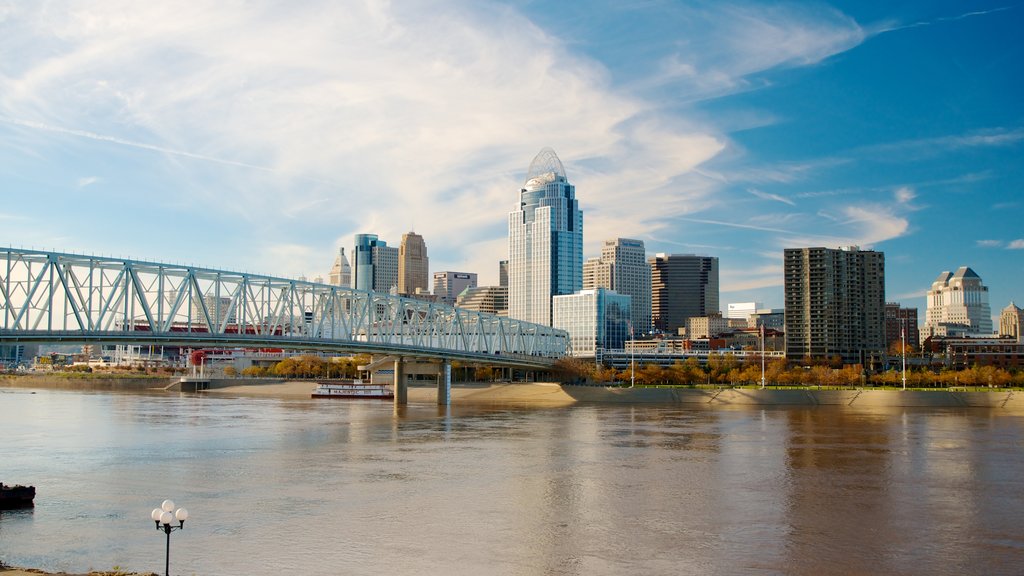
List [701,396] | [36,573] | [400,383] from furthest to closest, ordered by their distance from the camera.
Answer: [701,396] → [400,383] → [36,573]

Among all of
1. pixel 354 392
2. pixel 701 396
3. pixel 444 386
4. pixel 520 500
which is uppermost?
pixel 444 386

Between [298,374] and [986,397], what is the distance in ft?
433

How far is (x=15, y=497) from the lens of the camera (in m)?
36.8

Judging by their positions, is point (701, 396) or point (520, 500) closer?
point (520, 500)

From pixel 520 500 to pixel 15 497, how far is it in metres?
21.0

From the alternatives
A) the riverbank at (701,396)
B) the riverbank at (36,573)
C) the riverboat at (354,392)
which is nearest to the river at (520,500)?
the riverbank at (36,573)

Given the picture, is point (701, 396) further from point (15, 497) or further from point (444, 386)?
point (15, 497)

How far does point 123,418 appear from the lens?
292 feet

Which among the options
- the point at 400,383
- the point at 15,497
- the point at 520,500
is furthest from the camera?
the point at 400,383

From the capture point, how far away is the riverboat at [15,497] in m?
36.6

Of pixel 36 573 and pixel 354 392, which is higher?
pixel 36 573

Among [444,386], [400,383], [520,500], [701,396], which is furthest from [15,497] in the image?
[701,396]

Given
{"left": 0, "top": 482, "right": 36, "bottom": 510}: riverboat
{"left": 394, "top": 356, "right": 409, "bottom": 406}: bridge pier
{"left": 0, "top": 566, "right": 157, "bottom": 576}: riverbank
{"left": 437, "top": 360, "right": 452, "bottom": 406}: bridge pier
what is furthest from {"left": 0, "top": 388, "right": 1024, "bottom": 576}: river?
{"left": 437, "top": 360, "right": 452, "bottom": 406}: bridge pier

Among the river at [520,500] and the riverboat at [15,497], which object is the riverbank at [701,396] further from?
the riverboat at [15,497]
